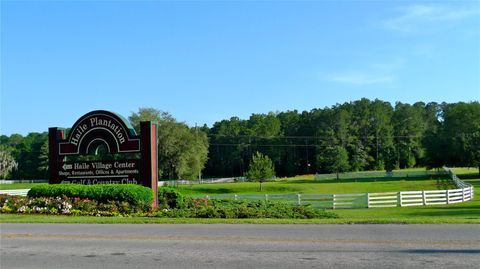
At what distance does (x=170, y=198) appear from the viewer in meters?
24.0

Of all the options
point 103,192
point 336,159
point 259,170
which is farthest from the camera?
point 336,159

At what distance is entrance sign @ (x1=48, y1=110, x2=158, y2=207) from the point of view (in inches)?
930

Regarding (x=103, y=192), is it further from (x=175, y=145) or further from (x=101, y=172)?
(x=175, y=145)

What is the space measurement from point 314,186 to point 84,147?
43.5 m

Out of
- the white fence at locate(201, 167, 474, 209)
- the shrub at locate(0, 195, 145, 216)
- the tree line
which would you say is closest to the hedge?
the shrub at locate(0, 195, 145, 216)

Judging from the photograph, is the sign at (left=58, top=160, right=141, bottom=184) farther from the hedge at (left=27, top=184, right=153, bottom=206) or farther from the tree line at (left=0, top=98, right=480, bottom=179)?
the tree line at (left=0, top=98, right=480, bottom=179)

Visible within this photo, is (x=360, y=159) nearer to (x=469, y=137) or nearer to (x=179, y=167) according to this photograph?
(x=469, y=137)

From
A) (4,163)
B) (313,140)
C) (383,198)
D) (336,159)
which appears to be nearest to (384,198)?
(383,198)

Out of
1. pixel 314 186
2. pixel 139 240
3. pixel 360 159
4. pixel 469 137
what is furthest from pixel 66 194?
pixel 360 159

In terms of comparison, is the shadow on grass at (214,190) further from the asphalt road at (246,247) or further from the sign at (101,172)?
the asphalt road at (246,247)

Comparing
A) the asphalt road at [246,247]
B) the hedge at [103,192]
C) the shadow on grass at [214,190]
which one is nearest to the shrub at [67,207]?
the hedge at [103,192]

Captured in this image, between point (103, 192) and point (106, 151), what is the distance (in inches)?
134

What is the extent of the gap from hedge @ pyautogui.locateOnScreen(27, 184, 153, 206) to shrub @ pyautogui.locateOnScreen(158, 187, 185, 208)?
1.43 m

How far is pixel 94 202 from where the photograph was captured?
2186 centimetres
